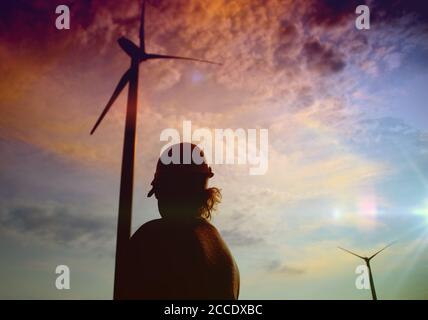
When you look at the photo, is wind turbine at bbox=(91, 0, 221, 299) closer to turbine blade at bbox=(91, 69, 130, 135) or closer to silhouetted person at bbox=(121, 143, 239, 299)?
turbine blade at bbox=(91, 69, 130, 135)

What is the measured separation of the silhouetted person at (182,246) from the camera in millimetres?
4695

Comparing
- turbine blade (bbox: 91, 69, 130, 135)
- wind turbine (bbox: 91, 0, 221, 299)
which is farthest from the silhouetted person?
turbine blade (bbox: 91, 69, 130, 135)

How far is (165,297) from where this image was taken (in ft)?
15.3

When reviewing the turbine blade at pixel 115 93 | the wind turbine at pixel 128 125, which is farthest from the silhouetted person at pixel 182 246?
the turbine blade at pixel 115 93

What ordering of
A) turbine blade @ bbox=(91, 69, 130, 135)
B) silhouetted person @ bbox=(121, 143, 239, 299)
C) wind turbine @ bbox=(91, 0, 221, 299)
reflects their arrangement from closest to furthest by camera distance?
silhouetted person @ bbox=(121, 143, 239, 299) < wind turbine @ bbox=(91, 0, 221, 299) < turbine blade @ bbox=(91, 69, 130, 135)

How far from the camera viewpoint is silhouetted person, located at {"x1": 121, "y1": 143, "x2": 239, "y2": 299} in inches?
185

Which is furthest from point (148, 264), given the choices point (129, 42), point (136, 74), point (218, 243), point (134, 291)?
point (129, 42)

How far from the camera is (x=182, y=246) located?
482 cm

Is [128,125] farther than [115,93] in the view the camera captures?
No

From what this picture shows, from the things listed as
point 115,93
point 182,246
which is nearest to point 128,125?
point 115,93

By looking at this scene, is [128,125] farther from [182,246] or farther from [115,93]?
[182,246]

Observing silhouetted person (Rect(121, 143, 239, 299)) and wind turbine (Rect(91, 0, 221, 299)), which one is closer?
silhouetted person (Rect(121, 143, 239, 299))
